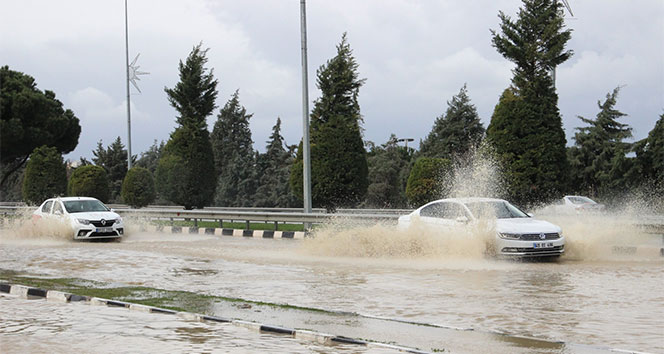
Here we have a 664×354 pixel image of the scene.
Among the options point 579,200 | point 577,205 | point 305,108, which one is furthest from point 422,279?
point 579,200

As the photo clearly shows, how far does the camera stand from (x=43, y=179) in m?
49.8

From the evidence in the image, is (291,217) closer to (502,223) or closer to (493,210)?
(493,210)

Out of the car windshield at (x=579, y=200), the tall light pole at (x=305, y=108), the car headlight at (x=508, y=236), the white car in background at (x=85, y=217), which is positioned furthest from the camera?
the car windshield at (x=579, y=200)

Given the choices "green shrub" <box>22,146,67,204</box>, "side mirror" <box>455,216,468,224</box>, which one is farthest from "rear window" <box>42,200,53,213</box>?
"green shrub" <box>22,146,67,204</box>

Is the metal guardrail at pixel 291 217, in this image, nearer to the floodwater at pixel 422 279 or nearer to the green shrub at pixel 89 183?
the floodwater at pixel 422 279

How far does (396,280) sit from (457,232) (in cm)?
415

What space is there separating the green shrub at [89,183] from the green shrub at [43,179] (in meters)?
1.06

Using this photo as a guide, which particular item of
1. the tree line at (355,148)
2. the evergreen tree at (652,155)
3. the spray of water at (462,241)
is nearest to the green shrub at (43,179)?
the tree line at (355,148)

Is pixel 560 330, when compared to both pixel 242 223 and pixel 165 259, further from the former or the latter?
pixel 242 223

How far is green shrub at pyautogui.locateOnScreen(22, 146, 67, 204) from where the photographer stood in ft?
163

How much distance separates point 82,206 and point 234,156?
49.9 meters

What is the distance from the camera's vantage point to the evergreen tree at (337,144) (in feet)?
111

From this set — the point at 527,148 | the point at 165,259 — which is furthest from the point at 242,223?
the point at 165,259

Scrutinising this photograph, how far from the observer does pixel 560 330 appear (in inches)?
337
